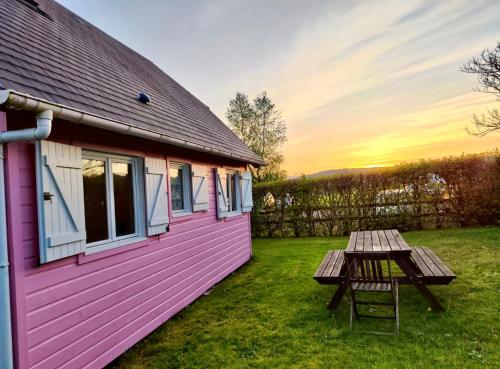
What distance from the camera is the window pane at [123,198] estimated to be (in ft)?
13.1

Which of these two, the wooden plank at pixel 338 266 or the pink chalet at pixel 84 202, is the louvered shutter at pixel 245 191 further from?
the wooden plank at pixel 338 266

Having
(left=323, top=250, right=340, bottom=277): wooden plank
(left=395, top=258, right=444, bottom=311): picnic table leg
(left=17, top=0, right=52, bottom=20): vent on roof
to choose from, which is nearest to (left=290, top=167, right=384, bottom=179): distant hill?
(left=323, top=250, right=340, bottom=277): wooden plank

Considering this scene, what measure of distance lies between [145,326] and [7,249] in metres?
2.24

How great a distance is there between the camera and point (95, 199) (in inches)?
143

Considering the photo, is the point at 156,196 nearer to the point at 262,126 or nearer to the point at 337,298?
the point at 337,298

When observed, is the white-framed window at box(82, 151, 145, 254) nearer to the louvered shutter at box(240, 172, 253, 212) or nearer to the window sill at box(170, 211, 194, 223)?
the window sill at box(170, 211, 194, 223)

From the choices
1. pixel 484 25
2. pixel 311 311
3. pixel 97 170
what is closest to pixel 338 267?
pixel 311 311

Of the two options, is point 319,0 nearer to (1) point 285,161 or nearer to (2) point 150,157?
(2) point 150,157

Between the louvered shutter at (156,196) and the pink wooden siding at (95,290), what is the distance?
22 centimetres

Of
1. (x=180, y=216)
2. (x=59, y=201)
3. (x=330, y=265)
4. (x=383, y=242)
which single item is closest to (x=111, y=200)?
(x=59, y=201)

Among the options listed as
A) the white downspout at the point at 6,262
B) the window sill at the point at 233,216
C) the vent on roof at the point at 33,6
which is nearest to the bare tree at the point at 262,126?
the window sill at the point at 233,216

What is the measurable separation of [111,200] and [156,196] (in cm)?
78

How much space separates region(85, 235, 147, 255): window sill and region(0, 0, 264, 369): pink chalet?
17mm

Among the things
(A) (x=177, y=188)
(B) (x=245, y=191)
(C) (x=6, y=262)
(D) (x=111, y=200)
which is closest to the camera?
(C) (x=6, y=262)
